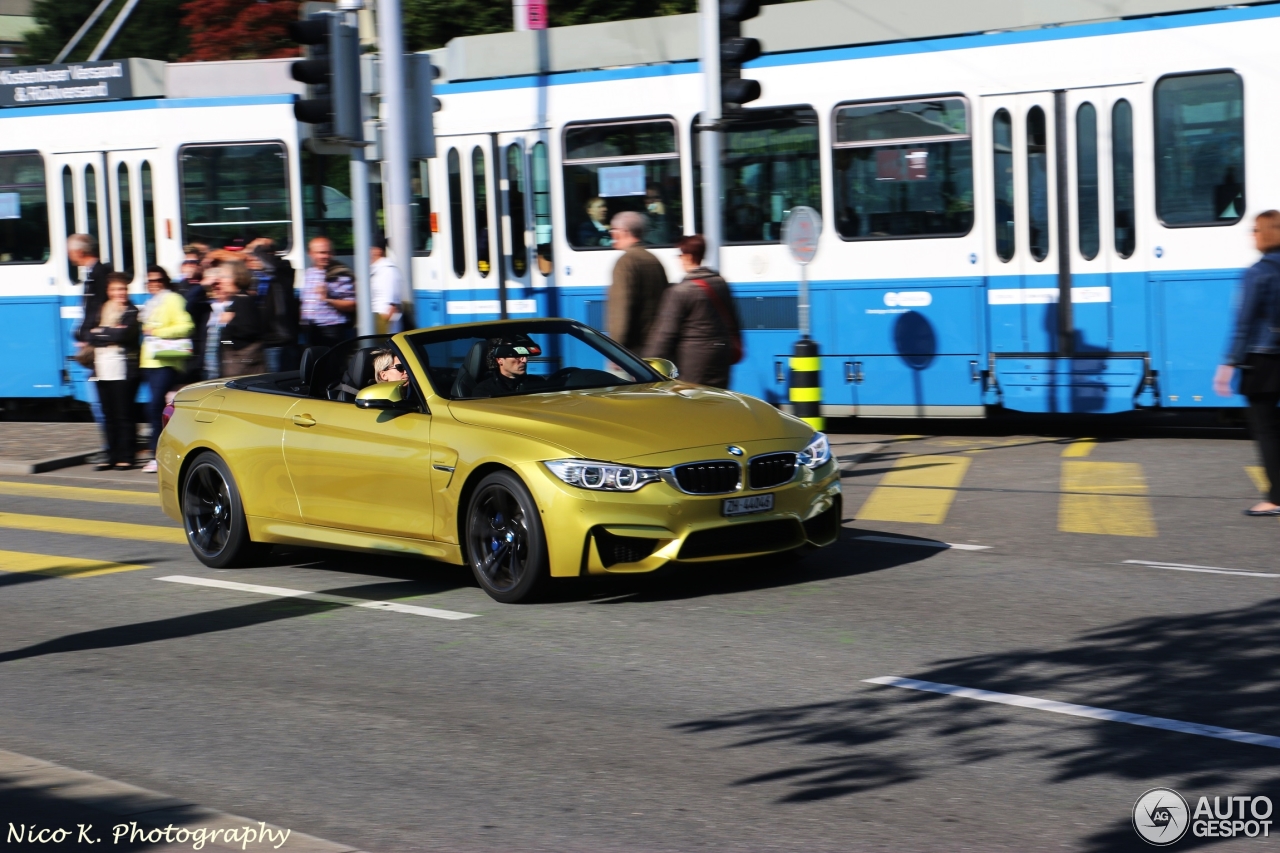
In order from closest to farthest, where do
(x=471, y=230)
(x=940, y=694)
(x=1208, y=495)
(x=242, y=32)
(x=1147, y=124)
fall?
(x=940, y=694) → (x=1208, y=495) → (x=1147, y=124) → (x=471, y=230) → (x=242, y=32)

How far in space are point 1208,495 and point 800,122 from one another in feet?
19.7

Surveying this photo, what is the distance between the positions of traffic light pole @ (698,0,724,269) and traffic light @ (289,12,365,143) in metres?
2.66

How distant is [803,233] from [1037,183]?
85.7 inches

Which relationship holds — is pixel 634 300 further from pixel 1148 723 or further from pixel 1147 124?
pixel 1148 723

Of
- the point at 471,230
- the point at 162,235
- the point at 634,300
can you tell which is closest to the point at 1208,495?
the point at 634,300

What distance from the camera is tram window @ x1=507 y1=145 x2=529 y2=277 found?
56.8ft

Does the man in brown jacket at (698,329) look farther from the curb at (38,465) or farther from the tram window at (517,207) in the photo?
the curb at (38,465)

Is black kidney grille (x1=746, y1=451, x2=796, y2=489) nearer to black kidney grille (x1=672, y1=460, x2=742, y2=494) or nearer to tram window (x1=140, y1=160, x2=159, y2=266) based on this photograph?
black kidney grille (x1=672, y1=460, x2=742, y2=494)

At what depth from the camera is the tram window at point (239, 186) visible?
18.6m

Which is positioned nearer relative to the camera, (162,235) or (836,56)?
(836,56)

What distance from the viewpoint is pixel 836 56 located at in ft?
51.3

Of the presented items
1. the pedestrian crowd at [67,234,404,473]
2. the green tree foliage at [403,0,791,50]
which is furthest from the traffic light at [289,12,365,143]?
the green tree foliage at [403,0,791,50]

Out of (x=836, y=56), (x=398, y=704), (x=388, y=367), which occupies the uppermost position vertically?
(x=836, y=56)

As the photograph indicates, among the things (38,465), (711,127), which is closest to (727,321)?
(711,127)
